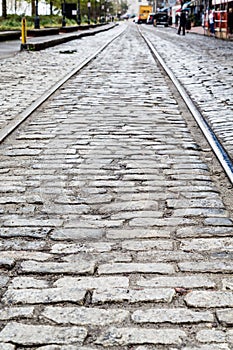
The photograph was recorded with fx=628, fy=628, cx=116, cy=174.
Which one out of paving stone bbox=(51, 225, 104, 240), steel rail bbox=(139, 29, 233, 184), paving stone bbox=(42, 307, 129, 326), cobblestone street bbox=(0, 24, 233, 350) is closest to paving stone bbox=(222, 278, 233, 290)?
cobblestone street bbox=(0, 24, 233, 350)

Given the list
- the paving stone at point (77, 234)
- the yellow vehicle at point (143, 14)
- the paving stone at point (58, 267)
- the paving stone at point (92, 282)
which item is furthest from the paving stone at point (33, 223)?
the yellow vehicle at point (143, 14)

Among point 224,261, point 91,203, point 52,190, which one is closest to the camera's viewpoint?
point 224,261

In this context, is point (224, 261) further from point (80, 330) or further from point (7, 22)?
point (7, 22)

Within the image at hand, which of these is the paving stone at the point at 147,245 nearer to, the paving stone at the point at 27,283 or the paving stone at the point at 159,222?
the paving stone at the point at 159,222

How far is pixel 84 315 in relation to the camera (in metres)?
2.77

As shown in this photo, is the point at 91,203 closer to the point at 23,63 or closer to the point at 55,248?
the point at 55,248

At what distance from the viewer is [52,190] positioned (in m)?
4.73

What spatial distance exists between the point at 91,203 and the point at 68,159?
1.43 meters

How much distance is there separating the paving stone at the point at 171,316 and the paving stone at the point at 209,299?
89 millimetres

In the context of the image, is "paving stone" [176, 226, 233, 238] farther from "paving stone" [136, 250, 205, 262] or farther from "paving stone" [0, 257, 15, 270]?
"paving stone" [0, 257, 15, 270]

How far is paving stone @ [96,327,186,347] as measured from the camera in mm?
2537

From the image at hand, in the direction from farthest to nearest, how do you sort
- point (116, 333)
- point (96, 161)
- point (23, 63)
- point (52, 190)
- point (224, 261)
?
point (23, 63) < point (96, 161) < point (52, 190) < point (224, 261) < point (116, 333)

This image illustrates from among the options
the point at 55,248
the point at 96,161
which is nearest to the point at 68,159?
the point at 96,161

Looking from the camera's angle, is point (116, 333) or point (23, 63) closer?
point (116, 333)
